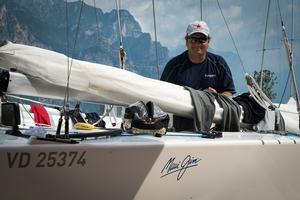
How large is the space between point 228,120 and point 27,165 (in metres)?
1.80

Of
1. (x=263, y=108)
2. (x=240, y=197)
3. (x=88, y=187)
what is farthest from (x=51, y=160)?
(x=263, y=108)

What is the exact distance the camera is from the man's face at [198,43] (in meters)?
3.34

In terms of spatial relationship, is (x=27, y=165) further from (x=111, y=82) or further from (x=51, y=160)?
(x=111, y=82)

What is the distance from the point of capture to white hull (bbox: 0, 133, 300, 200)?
150cm

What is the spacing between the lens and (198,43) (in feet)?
11.0

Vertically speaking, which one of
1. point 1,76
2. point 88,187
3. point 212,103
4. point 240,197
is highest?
point 1,76

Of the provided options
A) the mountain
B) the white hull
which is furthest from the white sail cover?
the white hull

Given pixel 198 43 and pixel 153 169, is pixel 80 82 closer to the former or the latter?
pixel 153 169

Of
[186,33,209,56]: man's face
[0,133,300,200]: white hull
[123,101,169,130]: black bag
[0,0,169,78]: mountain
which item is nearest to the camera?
[0,133,300,200]: white hull

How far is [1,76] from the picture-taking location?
211 cm

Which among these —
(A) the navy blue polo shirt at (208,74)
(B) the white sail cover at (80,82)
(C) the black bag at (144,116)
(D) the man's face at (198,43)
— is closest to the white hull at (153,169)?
(C) the black bag at (144,116)
